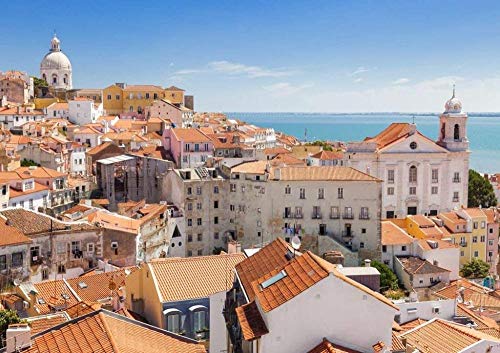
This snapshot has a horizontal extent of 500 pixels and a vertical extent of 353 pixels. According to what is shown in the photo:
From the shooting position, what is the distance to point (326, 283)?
12.4m

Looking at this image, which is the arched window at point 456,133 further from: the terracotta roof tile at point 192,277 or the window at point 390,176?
the terracotta roof tile at point 192,277

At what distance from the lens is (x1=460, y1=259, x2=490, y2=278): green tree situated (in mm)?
43294

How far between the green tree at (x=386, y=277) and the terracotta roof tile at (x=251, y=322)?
2441cm

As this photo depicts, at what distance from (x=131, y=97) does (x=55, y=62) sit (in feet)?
62.6

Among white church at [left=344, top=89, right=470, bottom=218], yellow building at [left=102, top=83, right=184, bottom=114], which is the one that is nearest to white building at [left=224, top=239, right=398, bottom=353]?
white church at [left=344, top=89, right=470, bottom=218]

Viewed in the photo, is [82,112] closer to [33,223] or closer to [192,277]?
[33,223]

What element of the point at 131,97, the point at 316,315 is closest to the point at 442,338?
the point at 316,315

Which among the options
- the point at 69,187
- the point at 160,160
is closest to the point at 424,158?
the point at 160,160

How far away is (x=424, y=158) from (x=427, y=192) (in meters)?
3.09

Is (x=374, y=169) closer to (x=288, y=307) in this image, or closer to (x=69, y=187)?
(x=69, y=187)

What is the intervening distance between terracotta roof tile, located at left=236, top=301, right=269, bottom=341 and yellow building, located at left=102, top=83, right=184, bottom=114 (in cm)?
7330

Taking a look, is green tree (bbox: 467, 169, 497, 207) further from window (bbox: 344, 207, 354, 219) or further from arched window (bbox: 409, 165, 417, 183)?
window (bbox: 344, 207, 354, 219)

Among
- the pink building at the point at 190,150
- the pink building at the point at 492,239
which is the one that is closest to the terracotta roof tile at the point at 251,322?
the pink building at the point at 190,150

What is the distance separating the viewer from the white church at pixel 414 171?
54.3 metres
